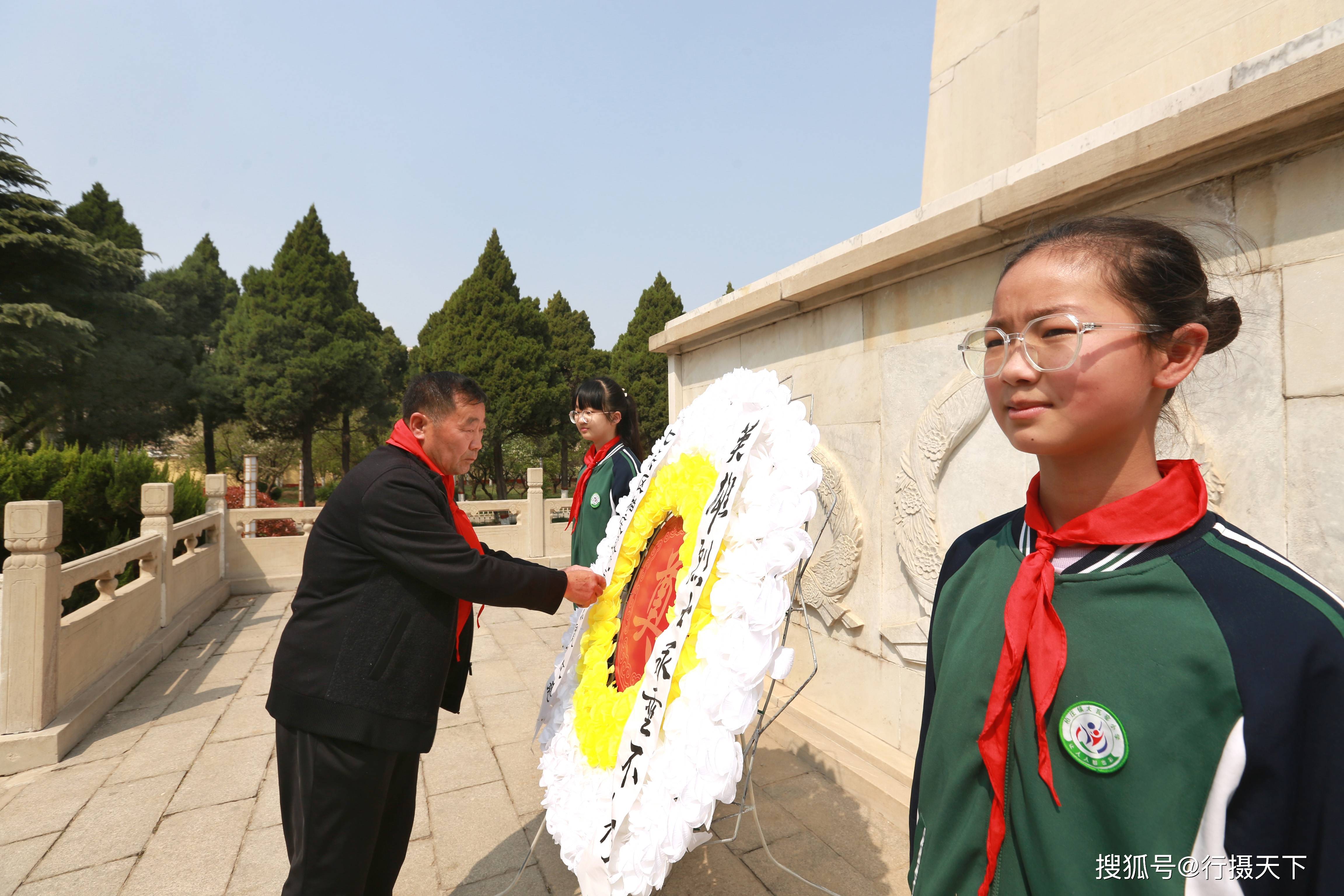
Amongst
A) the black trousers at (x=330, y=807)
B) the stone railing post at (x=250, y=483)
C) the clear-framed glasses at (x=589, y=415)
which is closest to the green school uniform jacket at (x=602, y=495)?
the clear-framed glasses at (x=589, y=415)

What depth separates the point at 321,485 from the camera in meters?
27.7

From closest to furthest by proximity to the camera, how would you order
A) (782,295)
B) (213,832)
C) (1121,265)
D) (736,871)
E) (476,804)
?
(1121,265), (736,871), (213,832), (476,804), (782,295)

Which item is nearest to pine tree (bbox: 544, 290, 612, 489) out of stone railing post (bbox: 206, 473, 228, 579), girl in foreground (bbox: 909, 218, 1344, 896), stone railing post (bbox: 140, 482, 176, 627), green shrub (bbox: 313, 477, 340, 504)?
green shrub (bbox: 313, 477, 340, 504)

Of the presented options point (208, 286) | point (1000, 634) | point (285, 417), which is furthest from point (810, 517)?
Result: point (208, 286)

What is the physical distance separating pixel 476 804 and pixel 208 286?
28.2m

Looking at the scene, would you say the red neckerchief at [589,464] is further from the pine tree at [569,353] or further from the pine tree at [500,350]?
the pine tree at [569,353]

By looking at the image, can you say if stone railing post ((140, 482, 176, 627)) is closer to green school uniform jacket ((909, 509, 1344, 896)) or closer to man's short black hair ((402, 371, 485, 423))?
man's short black hair ((402, 371, 485, 423))

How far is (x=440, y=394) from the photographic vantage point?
2244 mm

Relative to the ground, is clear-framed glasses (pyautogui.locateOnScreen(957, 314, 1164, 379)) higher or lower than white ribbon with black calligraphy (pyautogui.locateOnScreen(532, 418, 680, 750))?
higher

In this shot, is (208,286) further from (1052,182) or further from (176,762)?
(1052,182)

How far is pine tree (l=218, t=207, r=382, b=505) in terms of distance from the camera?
20.0 m

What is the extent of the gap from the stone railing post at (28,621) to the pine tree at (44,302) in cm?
1563

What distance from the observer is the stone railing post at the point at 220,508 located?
851 centimetres

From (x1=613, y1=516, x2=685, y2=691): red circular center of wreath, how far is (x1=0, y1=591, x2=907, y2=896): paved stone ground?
4.04 ft
